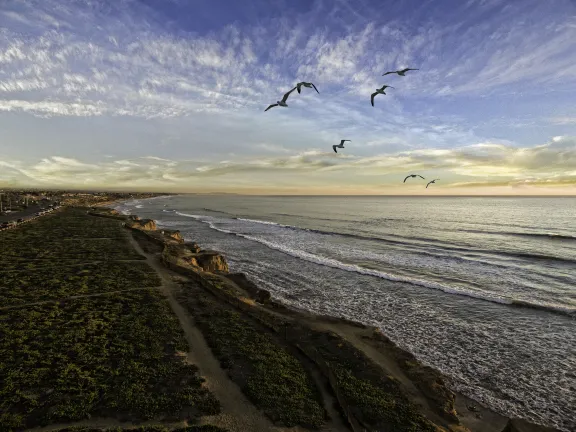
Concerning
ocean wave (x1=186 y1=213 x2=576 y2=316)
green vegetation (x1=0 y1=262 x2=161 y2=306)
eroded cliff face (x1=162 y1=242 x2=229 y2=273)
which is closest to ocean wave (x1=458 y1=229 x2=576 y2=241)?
ocean wave (x1=186 y1=213 x2=576 y2=316)

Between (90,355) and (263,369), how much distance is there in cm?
655

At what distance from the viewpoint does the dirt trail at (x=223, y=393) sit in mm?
8570

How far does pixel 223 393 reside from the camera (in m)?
9.83

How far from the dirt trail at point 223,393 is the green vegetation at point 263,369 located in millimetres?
252

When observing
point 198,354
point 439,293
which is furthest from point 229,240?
point 198,354

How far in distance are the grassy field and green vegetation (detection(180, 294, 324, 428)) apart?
4.52ft

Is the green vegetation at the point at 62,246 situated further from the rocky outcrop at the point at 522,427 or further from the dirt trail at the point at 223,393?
the rocky outcrop at the point at 522,427

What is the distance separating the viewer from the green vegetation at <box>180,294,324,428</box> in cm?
923

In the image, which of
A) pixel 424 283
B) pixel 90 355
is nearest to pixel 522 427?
pixel 90 355

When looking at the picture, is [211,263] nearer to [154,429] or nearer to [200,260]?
[200,260]

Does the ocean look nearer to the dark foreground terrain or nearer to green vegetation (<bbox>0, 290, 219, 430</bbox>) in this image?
the dark foreground terrain

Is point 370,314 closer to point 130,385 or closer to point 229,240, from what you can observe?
point 130,385

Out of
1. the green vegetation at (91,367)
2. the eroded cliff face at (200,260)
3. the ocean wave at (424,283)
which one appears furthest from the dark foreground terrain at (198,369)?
the ocean wave at (424,283)

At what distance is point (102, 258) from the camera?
2883 centimetres
